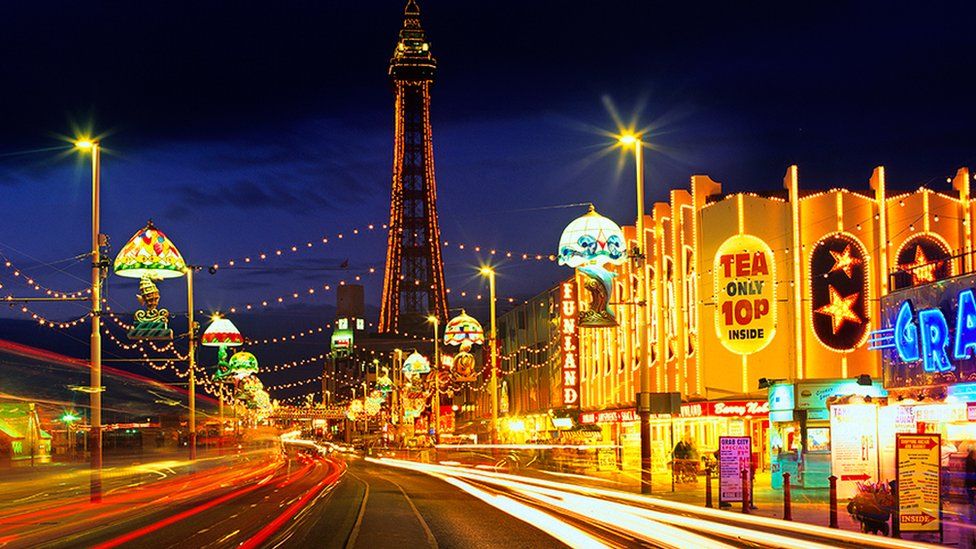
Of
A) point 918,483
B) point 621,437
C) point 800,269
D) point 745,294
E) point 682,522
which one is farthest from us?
point 621,437

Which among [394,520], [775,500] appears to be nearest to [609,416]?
[775,500]

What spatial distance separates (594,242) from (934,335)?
13.4m

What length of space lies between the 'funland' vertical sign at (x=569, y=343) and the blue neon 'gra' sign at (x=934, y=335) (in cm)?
3694

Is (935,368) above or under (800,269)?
under

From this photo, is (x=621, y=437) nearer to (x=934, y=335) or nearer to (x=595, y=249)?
(x=595, y=249)

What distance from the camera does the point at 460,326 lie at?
71250mm

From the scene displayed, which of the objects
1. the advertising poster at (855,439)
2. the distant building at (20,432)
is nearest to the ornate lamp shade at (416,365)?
the distant building at (20,432)

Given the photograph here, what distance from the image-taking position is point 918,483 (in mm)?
20297

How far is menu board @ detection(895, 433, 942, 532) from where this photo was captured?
66.5 ft

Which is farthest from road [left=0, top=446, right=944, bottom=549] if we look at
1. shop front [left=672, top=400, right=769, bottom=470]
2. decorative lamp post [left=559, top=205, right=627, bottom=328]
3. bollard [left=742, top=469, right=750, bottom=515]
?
shop front [left=672, top=400, right=769, bottom=470]

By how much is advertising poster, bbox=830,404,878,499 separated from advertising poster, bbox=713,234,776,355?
17.4 m

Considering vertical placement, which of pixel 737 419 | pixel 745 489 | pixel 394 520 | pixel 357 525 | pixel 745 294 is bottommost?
pixel 394 520

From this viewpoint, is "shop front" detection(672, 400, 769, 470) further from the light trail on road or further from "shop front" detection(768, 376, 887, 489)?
the light trail on road

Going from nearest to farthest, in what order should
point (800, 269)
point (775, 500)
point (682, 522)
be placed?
1. point (682, 522)
2. point (775, 500)
3. point (800, 269)
